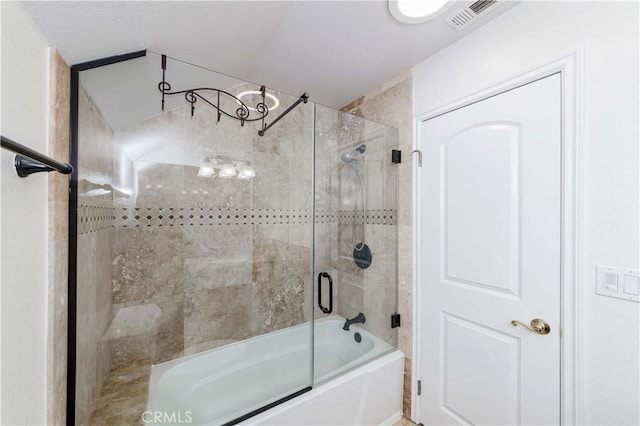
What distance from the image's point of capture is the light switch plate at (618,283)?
931 mm

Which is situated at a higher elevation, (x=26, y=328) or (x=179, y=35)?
(x=179, y=35)

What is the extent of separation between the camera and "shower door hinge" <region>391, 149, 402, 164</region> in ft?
6.07

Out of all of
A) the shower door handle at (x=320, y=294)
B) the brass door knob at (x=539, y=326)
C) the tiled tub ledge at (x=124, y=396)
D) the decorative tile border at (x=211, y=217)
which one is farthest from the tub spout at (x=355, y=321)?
the tiled tub ledge at (x=124, y=396)

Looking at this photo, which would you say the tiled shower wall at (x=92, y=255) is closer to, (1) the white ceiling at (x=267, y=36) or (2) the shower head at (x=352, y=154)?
(1) the white ceiling at (x=267, y=36)

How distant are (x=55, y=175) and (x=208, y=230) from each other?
3.69 ft

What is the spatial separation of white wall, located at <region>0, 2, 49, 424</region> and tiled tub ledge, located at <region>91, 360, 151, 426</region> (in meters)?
0.61

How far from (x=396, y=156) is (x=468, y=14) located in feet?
2.77

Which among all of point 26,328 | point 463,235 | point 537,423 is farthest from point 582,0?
point 26,328

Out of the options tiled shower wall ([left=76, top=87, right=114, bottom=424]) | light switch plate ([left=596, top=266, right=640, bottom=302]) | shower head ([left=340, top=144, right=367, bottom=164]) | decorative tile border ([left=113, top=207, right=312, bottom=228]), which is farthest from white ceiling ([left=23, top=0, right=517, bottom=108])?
light switch plate ([left=596, top=266, right=640, bottom=302])

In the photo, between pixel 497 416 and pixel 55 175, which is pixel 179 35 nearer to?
pixel 55 175

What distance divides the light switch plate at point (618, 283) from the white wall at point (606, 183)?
0.07 feet

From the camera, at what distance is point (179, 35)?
3.83 ft

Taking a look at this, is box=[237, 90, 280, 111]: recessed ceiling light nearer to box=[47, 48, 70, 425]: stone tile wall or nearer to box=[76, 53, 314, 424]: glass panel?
box=[76, 53, 314, 424]: glass panel

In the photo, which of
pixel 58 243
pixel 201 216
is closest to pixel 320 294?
pixel 201 216
